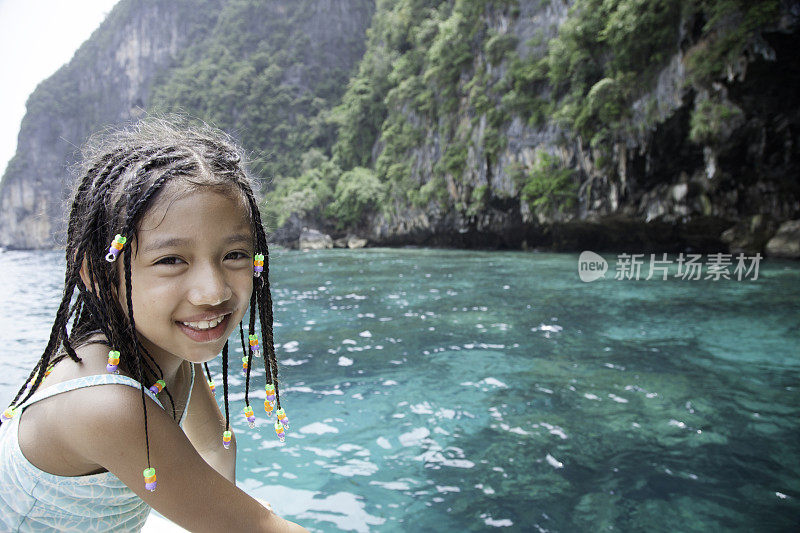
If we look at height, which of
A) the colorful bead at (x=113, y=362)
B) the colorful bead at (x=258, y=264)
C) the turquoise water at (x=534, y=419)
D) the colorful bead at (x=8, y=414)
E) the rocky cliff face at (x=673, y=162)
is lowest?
the turquoise water at (x=534, y=419)

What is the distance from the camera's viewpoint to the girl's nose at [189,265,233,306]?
0.98m

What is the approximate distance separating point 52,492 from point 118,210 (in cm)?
60

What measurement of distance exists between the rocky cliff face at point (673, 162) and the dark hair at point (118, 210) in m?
14.9

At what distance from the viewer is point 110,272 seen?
40.6 inches

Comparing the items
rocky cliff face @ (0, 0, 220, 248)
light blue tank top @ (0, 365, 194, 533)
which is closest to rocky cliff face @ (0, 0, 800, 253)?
light blue tank top @ (0, 365, 194, 533)

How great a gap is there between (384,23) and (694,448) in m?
35.0

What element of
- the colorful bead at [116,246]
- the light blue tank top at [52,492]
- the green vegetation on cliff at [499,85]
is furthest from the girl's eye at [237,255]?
the green vegetation on cliff at [499,85]

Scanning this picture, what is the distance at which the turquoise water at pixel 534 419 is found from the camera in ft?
7.15

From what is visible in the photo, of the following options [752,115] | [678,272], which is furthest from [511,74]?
[678,272]

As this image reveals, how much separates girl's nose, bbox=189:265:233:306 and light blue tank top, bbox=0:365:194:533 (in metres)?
0.20

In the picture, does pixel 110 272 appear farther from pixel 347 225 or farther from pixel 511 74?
pixel 347 225

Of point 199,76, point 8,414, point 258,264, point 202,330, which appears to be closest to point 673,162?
point 258,264

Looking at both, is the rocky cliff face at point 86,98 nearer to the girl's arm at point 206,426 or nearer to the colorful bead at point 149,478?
the girl's arm at point 206,426

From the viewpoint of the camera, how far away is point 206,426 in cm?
146
